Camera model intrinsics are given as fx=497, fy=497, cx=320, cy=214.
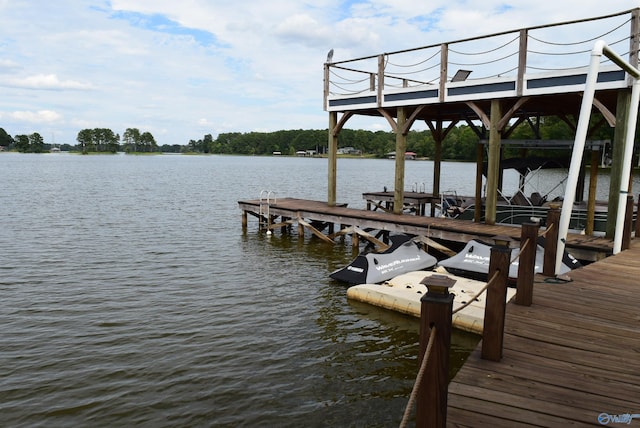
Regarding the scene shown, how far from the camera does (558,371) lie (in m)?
4.96

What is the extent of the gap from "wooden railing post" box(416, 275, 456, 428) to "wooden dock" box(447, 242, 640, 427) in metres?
0.93

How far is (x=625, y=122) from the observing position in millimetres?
12070

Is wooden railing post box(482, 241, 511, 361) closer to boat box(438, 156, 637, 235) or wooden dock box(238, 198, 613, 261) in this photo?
wooden dock box(238, 198, 613, 261)

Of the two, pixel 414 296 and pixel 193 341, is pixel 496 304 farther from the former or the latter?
pixel 193 341

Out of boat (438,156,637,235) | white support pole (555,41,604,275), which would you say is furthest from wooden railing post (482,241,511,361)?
boat (438,156,637,235)

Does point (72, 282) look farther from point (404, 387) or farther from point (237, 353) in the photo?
point (404, 387)

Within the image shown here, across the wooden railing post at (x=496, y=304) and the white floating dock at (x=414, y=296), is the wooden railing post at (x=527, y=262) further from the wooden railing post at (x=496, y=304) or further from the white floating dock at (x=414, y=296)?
the white floating dock at (x=414, y=296)

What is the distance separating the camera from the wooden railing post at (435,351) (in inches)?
122

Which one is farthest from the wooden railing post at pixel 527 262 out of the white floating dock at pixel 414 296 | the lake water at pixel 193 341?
the white floating dock at pixel 414 296

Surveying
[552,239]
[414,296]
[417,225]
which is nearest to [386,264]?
[414,296]

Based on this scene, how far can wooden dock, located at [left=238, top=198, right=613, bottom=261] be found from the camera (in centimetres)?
1264

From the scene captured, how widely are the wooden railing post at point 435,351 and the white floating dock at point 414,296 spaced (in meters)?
7.25

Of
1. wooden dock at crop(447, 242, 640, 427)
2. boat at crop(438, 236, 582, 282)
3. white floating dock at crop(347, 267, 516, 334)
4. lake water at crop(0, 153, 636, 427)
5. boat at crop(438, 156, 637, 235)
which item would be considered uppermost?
boat at crop(438, 156, 637, 235)

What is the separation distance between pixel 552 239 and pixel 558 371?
4.11 metres
